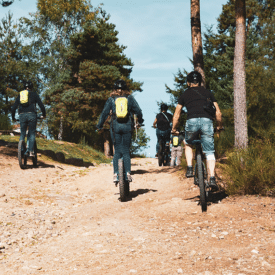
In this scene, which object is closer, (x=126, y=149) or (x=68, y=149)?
(x=126, y=149)

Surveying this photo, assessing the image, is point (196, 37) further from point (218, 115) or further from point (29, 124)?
point (29, 124)

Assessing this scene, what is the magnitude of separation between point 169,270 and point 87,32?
22529 mm

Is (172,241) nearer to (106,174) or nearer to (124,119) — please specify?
(124,119)

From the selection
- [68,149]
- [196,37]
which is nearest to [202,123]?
[196,37]

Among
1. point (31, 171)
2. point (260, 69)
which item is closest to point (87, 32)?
point (260, 69)

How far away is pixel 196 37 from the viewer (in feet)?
30.9

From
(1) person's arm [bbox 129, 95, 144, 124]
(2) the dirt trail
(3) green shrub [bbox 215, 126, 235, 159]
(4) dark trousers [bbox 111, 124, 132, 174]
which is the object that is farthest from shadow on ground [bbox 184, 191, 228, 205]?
(3) green shrub [bbox 215, 126, 235, 159]

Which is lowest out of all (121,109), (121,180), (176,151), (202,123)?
(121,180)

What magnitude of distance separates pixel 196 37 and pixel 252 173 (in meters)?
5.33

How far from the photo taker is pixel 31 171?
952 centimetres

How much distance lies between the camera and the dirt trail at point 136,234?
10.2ft

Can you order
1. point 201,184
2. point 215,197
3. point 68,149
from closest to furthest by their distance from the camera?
point 201,184 < point 215,197 < point 68,149

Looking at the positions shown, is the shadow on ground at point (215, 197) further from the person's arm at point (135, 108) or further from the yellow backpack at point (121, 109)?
the yellow backpack at point (121, 109)

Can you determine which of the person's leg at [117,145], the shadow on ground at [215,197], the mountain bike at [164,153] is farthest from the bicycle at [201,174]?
the mountain bike at [164,153]
